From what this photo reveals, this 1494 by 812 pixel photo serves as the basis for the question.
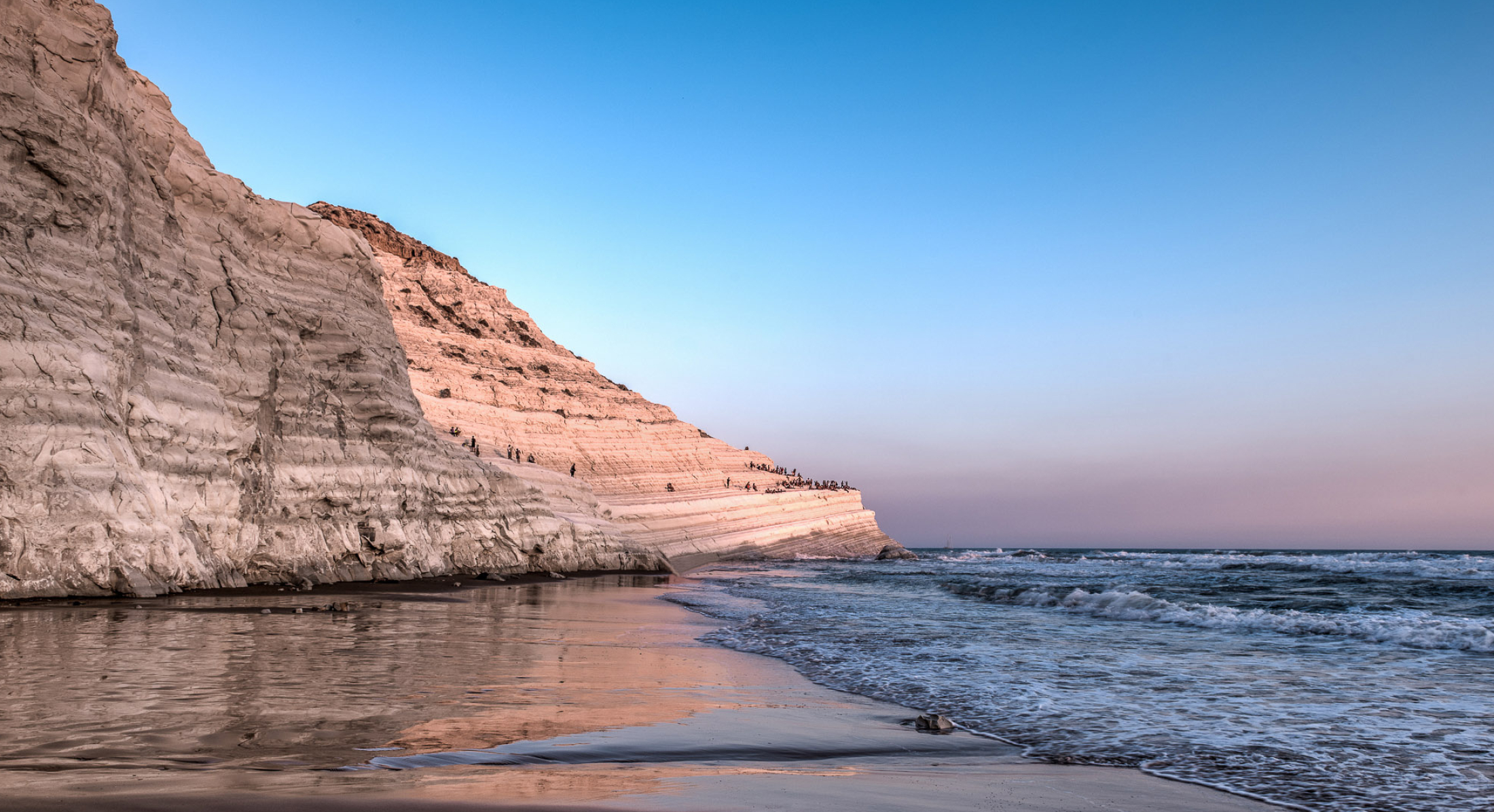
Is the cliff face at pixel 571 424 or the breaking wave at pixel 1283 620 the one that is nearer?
the breaking wave at pixel 1283 620

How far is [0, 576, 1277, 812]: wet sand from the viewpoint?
133 inches

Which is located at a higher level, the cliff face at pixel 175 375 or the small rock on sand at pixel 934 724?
the cliff face at pixel 175 375

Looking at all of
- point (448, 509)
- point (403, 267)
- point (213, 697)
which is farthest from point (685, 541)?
point (213, 697)

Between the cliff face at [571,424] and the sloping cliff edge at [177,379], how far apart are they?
908 cm

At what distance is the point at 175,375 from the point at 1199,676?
618 inches

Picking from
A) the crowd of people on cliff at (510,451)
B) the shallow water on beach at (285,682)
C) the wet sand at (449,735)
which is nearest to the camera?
the wet sand at (449,735)

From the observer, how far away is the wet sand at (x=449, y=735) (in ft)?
11.1

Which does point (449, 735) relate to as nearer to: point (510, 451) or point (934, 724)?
point (934, 724)

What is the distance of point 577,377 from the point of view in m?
46.1

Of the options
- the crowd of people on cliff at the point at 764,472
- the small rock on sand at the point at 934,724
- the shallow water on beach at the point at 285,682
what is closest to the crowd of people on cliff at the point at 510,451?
the crowd of people on cliff at the point at 764,472

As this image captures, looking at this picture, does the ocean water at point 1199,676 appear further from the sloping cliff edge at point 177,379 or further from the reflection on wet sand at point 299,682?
the sloping cliff edge at point 177,379

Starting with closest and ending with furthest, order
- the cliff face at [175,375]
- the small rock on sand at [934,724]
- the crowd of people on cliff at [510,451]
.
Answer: the small rock on sand at [934,724]
the cliff face at [175,375]
the crowd of people on cliff at [510,451]

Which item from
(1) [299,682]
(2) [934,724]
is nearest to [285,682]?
(1) [299,682]

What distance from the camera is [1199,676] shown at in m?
8.31
